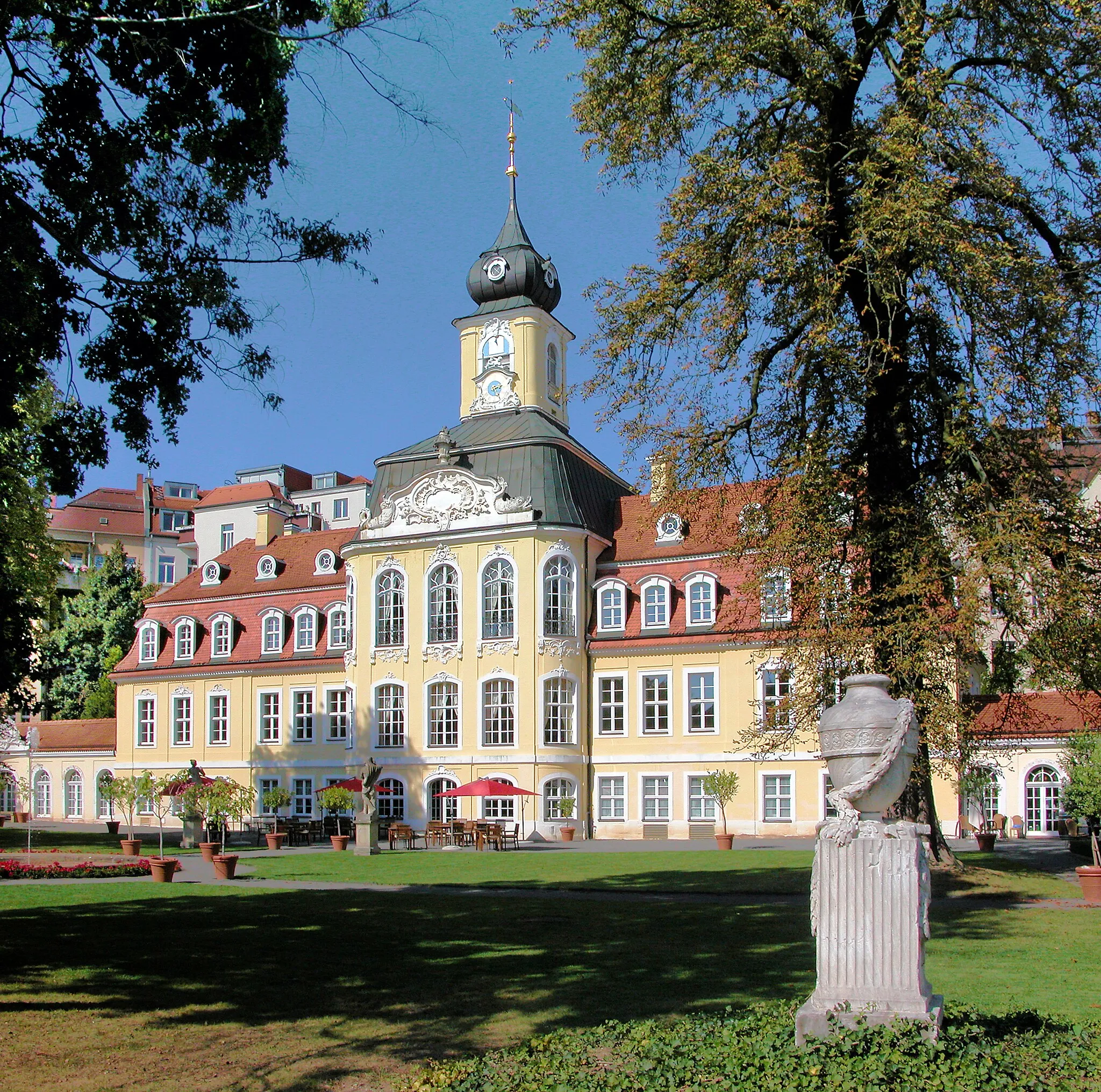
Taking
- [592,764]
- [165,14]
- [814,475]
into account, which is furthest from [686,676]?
[165,14]

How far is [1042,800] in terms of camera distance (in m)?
37.4

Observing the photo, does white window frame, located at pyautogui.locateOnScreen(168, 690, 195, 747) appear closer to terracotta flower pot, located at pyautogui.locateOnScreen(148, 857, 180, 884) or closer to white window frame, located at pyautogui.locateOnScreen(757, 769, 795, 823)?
white window frame, located at pyautogui.locateOnScreen(757, 769, 795, 823)

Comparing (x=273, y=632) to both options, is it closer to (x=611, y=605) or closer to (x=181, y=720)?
(x=181, y=720)

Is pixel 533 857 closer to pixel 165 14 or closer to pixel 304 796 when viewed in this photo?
pixel 304 796

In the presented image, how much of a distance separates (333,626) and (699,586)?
15159 mm

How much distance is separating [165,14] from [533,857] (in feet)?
76.9

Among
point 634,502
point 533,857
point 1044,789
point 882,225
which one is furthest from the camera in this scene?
point 634,502

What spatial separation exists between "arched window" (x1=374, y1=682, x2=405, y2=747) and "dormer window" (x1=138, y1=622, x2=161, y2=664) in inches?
526

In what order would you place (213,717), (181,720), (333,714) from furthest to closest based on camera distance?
1. (181,720)
2. (213,717)
3. (333,714)

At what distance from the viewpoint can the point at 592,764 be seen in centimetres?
4094

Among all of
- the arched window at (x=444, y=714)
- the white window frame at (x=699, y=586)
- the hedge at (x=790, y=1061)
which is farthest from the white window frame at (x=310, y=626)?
the hedge at (x=790, y=1061)

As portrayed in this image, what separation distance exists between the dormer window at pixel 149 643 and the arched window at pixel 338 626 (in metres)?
9.46

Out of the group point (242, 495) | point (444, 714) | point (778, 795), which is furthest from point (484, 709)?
point (242, 495)

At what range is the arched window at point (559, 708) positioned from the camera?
4025cm
